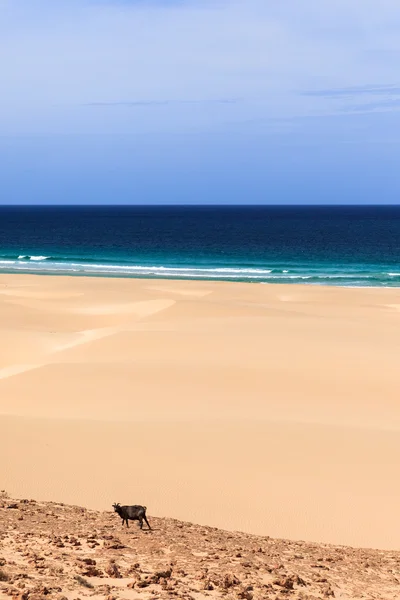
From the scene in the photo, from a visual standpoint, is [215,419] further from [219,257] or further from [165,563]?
[219,257]

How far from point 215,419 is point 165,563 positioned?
22.9 ft

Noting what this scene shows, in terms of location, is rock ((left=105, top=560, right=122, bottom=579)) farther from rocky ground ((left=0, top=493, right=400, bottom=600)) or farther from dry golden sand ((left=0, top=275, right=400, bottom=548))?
dry golden sand ((left=0, top=275, right=400, bottom=548))

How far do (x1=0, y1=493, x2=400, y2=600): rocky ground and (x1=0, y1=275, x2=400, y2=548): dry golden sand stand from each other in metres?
1.17

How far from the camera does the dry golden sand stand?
10062 mm

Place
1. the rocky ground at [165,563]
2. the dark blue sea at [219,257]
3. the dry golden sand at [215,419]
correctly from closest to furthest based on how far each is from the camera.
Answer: the rocky ground at [165,563] < the dry golden sand at [215,419] < the dark blue sea at [219,257]

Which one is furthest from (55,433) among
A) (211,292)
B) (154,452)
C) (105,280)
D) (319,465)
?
(105,280)

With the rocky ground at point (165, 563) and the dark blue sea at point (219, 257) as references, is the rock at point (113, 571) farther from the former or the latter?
the dark blue sea at point (219, 257)

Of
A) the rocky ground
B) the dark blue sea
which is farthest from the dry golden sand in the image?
the dark blue sea

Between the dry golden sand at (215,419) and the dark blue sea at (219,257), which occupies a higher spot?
the dark blue sea at (219,257)

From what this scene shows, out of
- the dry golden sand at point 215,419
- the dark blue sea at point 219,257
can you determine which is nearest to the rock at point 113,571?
the dry golden sand at point 215,419

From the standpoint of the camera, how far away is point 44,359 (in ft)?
62.7

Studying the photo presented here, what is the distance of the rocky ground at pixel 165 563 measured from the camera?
6.00m

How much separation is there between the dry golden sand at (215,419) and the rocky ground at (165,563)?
3.84ft

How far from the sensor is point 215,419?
45.0 ft
